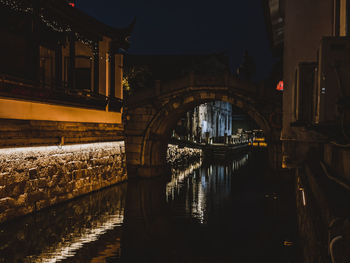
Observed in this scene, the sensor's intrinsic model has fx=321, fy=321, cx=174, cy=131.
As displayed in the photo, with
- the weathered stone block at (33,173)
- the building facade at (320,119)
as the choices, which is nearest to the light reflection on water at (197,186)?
the building facade at (320,119)

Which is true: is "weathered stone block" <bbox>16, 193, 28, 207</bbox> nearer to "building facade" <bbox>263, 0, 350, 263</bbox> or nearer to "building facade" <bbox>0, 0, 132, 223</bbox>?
"building facade" <bbox>0, 0, 132, 223</bbox>

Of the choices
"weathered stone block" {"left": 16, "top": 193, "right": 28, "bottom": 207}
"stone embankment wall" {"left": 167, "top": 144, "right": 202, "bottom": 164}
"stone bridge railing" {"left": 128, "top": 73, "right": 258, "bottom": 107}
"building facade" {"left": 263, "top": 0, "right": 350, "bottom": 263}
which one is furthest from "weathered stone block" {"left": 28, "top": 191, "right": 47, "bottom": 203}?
"stone embankment wall" {"left": 167, "top": 144, "right": 202, "bottom": 164}

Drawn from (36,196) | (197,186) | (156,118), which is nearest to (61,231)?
(36,196)

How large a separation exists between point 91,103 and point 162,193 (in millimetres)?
4618

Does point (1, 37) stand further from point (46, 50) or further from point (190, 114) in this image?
point (190, 114)

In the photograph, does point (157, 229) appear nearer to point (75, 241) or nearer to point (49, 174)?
point (75, 241)

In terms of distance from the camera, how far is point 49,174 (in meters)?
9.87

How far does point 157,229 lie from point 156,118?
8533 mm

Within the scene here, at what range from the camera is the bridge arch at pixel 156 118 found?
15.9m

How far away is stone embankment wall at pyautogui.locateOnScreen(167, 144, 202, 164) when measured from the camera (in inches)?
890

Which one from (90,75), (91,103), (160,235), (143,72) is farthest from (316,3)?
(143,72)

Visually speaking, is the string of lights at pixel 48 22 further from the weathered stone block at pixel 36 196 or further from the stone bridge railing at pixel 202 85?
the weathered stone block at pixel 36 196

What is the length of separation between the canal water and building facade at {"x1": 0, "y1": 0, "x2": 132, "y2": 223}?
91 cm

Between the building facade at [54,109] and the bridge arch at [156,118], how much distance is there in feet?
4.23
